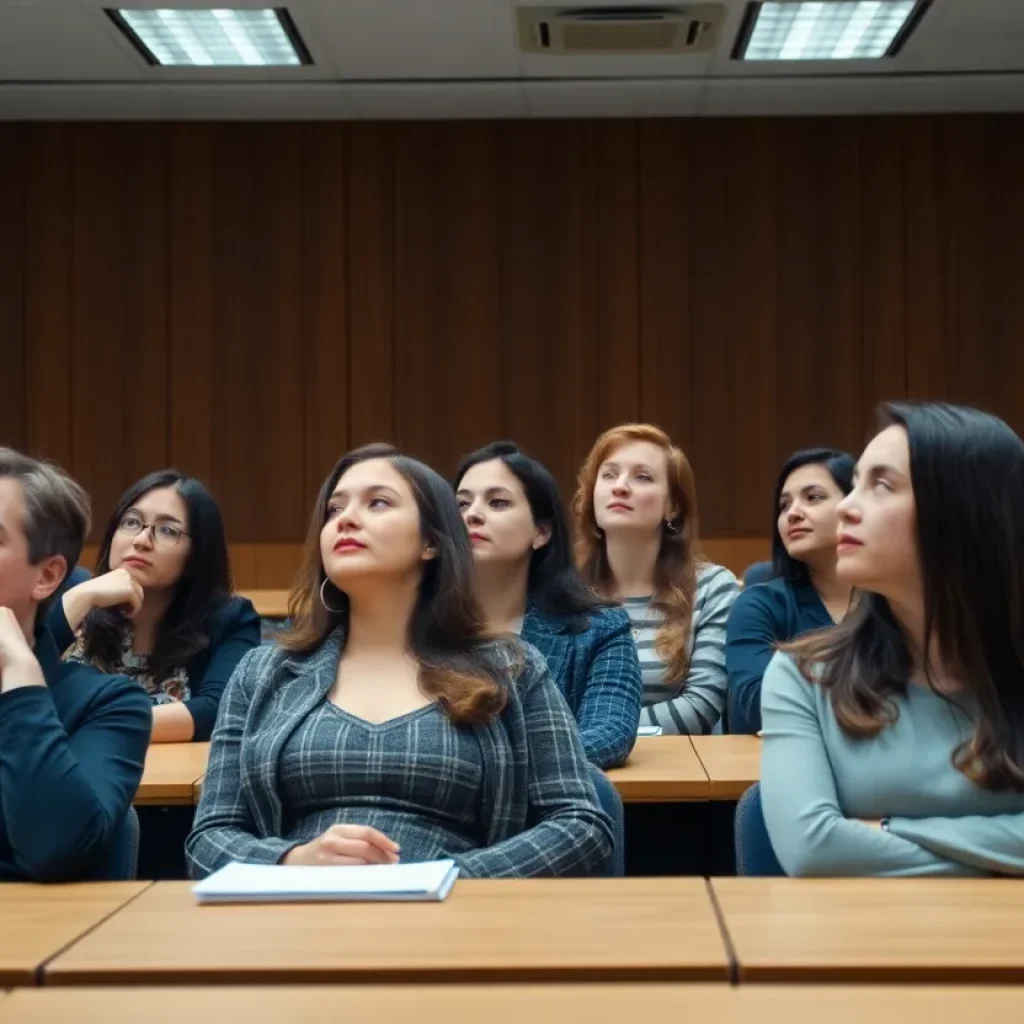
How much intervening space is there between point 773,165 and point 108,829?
5671 mm

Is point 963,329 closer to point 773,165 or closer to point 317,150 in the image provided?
point 773,165

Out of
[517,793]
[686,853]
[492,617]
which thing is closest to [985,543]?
[517,793]

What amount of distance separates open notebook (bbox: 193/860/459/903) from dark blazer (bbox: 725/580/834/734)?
1.76 metres

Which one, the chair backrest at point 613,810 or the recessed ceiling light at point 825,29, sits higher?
the recessed ceiling light at point 825,29

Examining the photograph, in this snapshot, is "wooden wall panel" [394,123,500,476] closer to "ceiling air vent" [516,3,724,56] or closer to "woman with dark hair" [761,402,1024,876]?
"ceiling air vent" [516,3,724,56]

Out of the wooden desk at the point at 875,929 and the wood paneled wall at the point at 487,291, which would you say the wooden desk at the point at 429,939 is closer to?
the wooden desk at the point at 875,929

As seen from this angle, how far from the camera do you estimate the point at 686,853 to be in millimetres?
2906

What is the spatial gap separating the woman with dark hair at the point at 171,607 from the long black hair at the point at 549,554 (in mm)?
671

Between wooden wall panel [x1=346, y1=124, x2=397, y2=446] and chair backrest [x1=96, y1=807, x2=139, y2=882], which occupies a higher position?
wooden wall panel [x1=346, y1=124, x2=397, y2=446]

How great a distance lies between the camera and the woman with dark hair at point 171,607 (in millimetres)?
3402

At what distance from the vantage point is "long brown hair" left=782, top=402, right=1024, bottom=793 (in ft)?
6.48

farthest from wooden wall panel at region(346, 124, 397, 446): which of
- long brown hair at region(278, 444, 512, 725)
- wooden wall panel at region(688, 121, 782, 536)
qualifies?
long brown hair at region(278, 444, 512, 725)

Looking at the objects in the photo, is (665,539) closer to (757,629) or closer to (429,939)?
(757,629)

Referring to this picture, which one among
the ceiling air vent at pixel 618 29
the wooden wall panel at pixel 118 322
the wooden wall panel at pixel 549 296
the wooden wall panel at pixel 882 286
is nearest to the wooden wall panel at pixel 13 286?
the wooden wall panel at pixel 118 322
